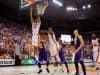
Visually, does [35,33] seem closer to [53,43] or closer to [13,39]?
[53,43]

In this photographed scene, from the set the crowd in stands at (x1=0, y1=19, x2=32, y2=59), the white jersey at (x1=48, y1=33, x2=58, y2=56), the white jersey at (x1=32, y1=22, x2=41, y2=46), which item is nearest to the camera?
the white jersey at (x1=32, y1=22, x2=41, y2=46)

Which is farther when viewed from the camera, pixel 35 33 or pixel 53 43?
pixel 53 43

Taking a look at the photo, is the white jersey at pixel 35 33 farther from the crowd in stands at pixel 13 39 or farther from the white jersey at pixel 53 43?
the crowd in stands at pixel 13 39

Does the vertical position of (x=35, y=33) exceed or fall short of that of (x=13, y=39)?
it exceeds it

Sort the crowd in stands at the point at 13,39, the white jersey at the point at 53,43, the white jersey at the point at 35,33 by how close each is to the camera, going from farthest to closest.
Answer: the crowd in stands at the point at 13,39 < the white jersey at the point at 53,43 < the white jersey at the point at 35,33

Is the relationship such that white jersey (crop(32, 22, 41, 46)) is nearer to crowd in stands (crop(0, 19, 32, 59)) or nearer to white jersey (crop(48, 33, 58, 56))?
white jersey (crop(48, 33, 58, 56))

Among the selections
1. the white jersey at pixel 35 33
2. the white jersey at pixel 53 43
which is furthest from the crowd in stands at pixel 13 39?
the white jersey at pixel 35 33

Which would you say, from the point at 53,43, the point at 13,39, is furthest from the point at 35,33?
the point at 13,39

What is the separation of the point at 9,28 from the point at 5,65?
221 inches

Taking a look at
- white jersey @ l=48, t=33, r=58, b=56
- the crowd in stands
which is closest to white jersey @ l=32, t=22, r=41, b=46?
white jersey @ l=48, t=33, r=58, b=56

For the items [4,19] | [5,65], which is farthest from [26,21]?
[5,65]

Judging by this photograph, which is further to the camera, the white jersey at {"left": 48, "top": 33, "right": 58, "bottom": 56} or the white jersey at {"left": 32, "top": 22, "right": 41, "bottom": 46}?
the white jersey at {"left": 48, "top": 33, "right": 58, "bottom": 56}

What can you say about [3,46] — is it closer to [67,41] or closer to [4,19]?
[4,19]

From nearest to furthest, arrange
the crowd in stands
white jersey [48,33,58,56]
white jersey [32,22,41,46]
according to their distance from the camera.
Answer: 1. white jersey [32,22,41,46]
2. white jersey [48,33,58,56]
3. the crowd in stands
